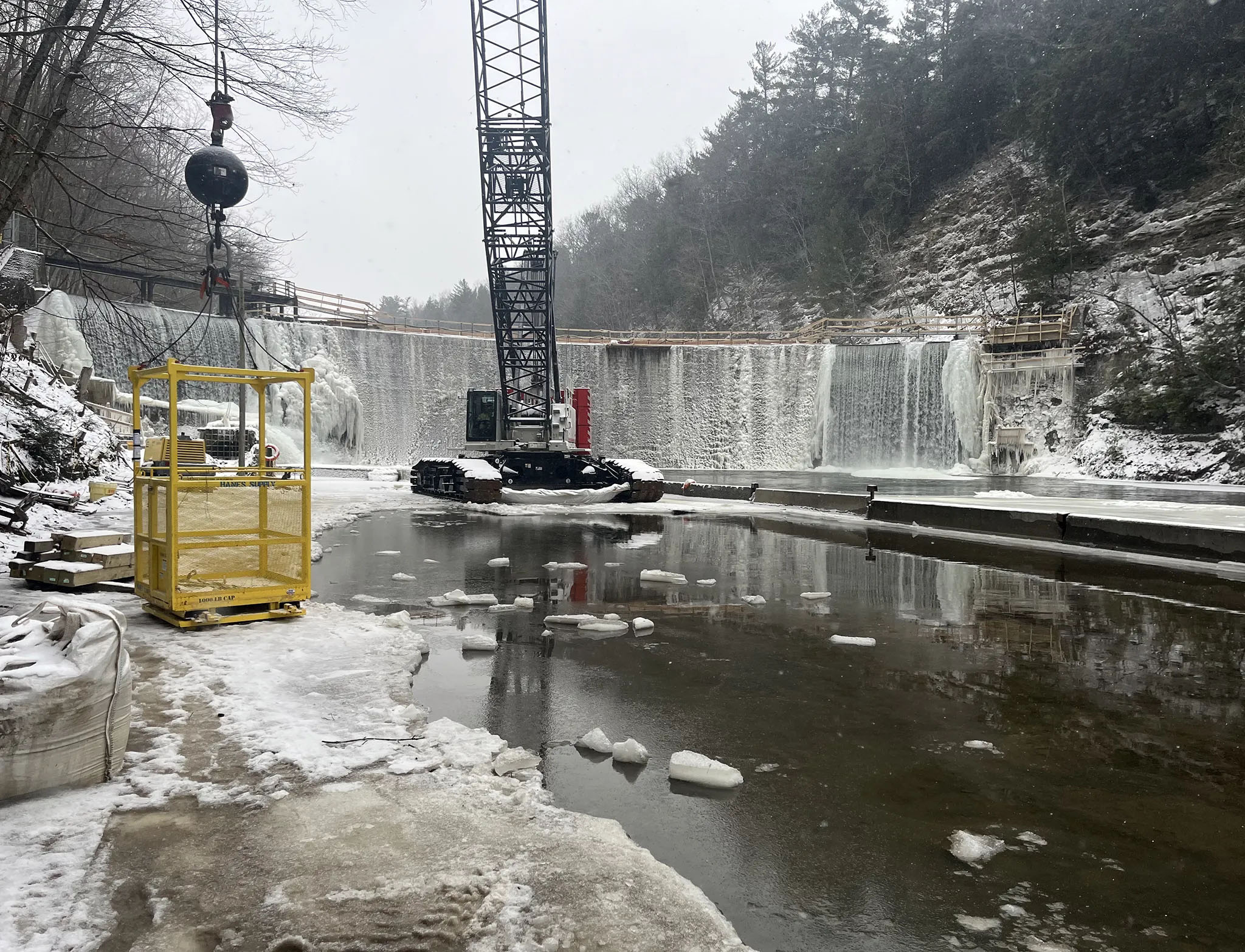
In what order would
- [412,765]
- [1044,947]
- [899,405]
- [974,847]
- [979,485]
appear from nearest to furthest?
[1044,947] → [974,847] → [412,765] → [979,485] → [899,405]

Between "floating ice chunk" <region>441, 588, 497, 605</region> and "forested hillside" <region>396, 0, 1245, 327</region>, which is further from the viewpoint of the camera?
"forested hillside" <region>396, 0, 1245, 327</region>

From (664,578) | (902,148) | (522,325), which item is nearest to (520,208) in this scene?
(522,325)

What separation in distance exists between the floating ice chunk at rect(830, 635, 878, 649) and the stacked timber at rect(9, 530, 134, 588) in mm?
6149

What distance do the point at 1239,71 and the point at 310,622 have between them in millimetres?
47221

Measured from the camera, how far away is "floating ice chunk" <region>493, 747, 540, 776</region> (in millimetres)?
3799

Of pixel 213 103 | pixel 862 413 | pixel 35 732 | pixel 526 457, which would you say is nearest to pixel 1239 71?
Result: pixel 862 413

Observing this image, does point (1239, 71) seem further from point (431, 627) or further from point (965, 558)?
point (431, 627)

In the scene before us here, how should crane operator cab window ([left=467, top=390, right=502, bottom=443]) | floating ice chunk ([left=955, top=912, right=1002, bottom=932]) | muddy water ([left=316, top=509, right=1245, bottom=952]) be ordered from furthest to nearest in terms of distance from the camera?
crane operator cab window ([left=467, top=390, right=502, bottom=443]) → muddy water ([left=316, top=509, right=1245, bottom=952]) → floating ice chunk ([left=955, top=912, right=1002, bottom=932])

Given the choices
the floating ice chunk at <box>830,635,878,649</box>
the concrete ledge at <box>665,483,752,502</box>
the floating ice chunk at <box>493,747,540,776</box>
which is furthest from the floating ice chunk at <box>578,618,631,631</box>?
the concrete ledge at <box>665,483,752,502</box>

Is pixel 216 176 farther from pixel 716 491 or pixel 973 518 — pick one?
pixel 716 491

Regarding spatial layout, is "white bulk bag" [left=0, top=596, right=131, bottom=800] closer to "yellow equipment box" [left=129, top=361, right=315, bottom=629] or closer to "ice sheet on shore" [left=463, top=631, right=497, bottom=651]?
"yellow equipment box" [left=129, top=361, right=315, bottom=629]

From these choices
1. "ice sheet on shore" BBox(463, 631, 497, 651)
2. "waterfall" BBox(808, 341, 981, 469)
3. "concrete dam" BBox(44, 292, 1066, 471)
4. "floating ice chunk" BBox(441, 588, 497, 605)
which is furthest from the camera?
"waterfall" BBox(808, 341, 981, 469)

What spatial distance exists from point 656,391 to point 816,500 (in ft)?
82.4

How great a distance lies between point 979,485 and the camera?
27.9 m
